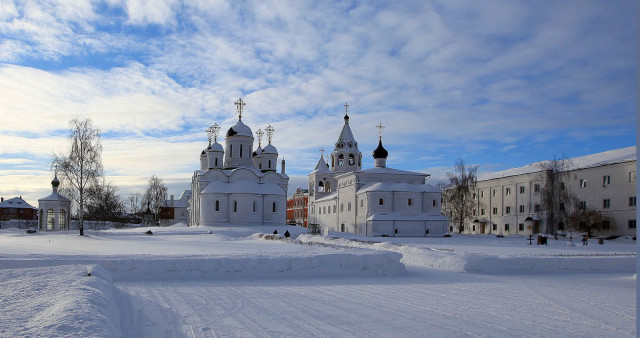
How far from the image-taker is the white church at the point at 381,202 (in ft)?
156

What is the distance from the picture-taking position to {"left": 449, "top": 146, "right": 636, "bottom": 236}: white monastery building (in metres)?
44.0

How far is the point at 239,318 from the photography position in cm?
829

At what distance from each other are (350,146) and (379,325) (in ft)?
184

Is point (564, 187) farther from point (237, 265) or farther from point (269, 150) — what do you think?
point (237, 265)

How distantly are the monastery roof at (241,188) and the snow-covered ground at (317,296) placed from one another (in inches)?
1268

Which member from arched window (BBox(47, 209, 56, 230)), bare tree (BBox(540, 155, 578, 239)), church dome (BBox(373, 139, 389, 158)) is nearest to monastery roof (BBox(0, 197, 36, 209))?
arched window (BBox(47, 209, 56, 230))

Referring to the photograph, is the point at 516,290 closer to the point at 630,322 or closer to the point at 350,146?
the point at 630,322

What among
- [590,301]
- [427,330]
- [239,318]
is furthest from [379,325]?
[590,301]

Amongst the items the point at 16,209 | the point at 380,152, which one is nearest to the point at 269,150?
the point at 380,152

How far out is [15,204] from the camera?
309 feet

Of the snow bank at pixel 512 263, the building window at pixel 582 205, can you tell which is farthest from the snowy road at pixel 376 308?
the building window at pixel 582 205

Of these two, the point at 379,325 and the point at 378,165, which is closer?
the point at 379,325

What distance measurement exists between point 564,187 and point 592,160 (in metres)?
3.77

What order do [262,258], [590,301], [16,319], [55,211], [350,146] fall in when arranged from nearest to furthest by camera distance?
[16,319] → [590,301] → [262,258] → [55,211] → [350,146]
